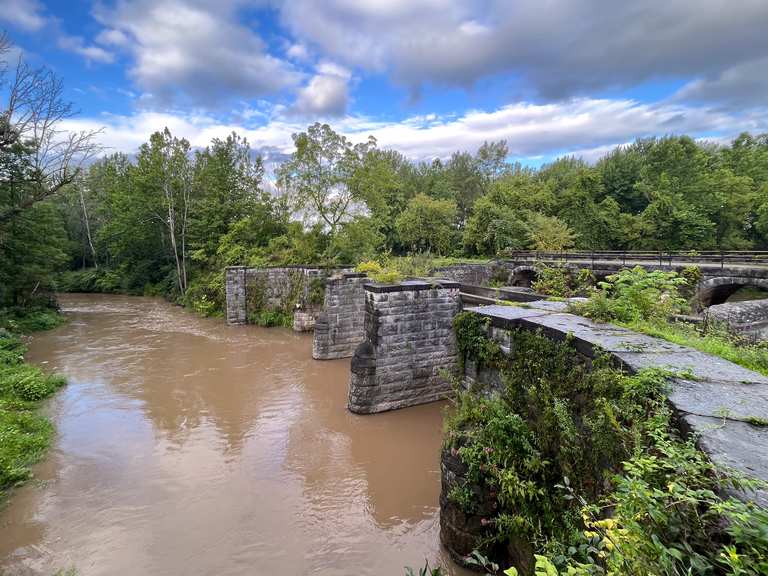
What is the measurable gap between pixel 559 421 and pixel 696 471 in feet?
5.81

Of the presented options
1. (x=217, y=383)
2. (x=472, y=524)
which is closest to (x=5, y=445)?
(x=217, y=383)

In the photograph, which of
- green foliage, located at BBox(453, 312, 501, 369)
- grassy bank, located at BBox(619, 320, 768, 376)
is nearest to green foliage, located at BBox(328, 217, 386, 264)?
green foliage, located at BBox(453, 312, 501, 369)

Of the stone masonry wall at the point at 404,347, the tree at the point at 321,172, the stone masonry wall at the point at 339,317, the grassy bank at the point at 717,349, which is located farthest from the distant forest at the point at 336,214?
the grassy bank at the point at 717,349

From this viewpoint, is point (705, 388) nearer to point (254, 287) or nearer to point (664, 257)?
point (664, 257)

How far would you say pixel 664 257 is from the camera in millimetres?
15508

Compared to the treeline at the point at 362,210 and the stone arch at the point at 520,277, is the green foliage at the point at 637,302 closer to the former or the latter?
the treeline at the point at 362,210

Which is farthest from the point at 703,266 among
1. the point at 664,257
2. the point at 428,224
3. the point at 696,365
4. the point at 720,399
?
the point at 428,224

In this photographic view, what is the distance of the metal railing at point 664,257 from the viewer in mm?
13023

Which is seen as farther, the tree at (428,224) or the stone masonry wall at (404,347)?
the tree at (428,224)

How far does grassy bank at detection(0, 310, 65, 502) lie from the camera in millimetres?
6125

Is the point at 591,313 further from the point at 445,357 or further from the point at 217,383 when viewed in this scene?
the point at 217,383

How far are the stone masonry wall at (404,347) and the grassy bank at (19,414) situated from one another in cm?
568

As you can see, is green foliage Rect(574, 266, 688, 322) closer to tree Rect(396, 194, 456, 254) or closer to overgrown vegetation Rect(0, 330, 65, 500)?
overgrown vegetation Rect(0, 330, 65, 500)

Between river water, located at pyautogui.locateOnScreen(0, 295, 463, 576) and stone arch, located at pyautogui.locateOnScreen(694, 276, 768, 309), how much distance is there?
10.6 metres
